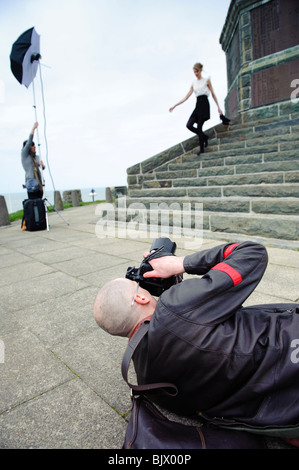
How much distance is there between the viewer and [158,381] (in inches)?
48.2

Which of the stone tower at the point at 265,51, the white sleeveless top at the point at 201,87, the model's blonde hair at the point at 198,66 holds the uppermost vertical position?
the stone tower at the point at 265,51

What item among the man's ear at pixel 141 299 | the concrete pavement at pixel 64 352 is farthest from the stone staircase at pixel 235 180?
the man's ear at pixel 141 299

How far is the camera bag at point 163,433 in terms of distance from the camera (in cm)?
110

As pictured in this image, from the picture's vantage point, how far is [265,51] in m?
9.49

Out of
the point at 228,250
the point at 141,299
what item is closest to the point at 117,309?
the point at 141,299

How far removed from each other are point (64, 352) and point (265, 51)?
10.9 m

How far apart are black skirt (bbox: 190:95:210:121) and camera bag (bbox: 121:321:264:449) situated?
267 inches

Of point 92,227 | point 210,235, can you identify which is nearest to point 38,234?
point 92,227

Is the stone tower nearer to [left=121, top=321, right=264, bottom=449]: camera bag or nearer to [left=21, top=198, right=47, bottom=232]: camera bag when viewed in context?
[left=21, top=198, right=47, bottom=232]: camera bag

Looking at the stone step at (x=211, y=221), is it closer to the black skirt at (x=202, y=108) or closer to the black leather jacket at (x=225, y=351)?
the black skirt at (x=202, y=108)

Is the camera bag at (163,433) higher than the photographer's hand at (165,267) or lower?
lower

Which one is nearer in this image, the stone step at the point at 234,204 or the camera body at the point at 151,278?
the camera body at the point at 151,278

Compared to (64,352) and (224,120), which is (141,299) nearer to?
(64,352)

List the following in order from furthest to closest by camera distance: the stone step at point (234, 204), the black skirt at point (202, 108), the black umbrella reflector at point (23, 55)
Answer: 1. the black skirt at point (202, 108)
2. the black umbrella reflector at point (23, 55)
3. the stone step at point (234, 204)
